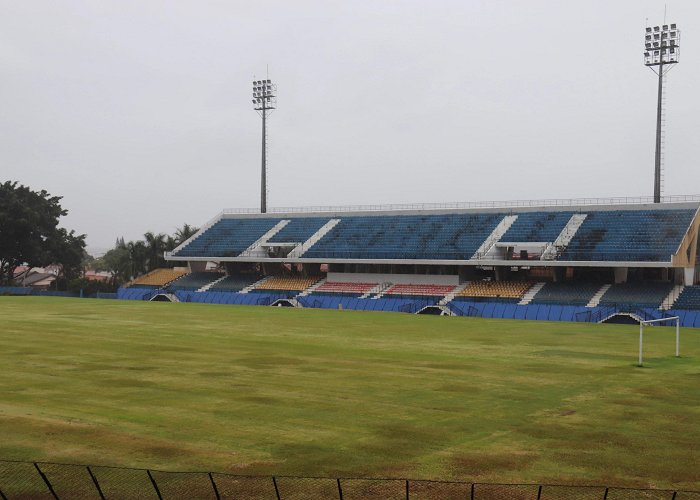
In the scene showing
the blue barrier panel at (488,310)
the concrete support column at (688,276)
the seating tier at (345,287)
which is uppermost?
the concrete support column at (688,276)

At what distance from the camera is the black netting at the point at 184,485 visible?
44.3ft

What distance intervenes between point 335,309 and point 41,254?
50.8 meters

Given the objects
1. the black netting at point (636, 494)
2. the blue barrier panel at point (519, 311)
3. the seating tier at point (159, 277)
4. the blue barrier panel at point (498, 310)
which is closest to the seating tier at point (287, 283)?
the seating tier at point (159, 277)

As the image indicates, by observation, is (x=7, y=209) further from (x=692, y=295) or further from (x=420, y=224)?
(x=692, y=295)

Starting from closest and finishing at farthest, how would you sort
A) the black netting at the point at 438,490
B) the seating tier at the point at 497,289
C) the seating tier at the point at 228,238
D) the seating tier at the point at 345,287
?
1. the black netting at the point at 438,490
2. the seating tier at the point at 497,289
3. the seating tier at the point at 345,287
4. the seating tier at the point at 228,238

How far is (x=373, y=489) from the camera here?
13.9 meters

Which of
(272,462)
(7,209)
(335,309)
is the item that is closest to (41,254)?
(7,209)

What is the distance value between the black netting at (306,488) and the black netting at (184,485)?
125cm

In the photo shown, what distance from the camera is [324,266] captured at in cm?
9681

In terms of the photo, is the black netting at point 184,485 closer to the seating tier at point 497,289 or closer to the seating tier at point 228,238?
the seating tier at point 497,289

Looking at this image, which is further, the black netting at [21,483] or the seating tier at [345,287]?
the seating tier at [345,287]

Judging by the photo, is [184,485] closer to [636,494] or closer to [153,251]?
[636,494]

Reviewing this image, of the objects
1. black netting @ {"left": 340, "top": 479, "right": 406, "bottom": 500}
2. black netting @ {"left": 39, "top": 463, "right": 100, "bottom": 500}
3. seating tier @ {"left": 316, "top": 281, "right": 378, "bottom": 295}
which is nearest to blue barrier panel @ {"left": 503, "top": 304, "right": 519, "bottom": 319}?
seating tier @ {"left": 316, "top": 281, "right": 378, "bottom": 295}

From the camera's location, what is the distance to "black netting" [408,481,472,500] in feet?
44.5
